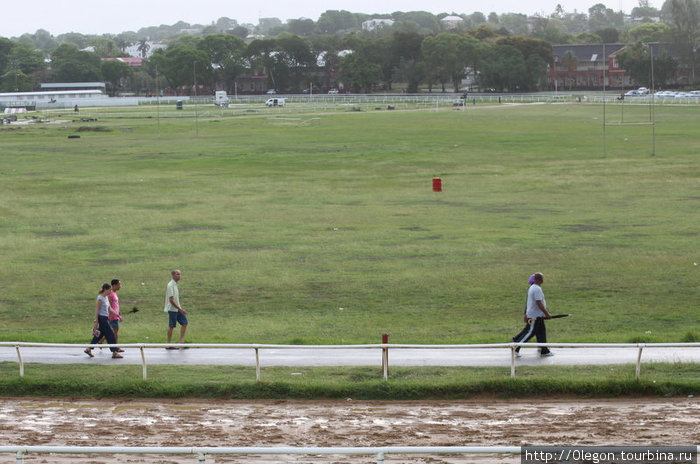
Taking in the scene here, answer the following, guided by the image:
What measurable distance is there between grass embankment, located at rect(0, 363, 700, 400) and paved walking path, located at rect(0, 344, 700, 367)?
475mm

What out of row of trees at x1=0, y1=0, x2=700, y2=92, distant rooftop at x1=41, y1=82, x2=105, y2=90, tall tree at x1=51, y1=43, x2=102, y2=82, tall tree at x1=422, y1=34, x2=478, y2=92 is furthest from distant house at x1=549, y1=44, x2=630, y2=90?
tall tree at x1=51, y1=43, x2=102, y2=82

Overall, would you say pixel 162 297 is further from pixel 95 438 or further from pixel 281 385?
pixel 95 438

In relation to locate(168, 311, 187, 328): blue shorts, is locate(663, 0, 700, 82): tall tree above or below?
above

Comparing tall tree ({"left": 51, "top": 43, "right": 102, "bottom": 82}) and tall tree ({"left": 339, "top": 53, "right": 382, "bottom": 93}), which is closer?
tall tree ({"left": 339, "top": 53, "right": 382, "bottom": 93})

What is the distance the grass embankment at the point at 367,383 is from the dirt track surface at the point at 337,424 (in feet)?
0.82

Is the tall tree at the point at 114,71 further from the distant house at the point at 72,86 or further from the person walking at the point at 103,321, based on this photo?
the person walking at the point at 103,321

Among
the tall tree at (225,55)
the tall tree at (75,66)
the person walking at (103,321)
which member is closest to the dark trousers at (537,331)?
the person walking at (103,321)

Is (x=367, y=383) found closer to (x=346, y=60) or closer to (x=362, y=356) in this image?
(x=362, y=356)

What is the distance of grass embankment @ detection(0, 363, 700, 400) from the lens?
14430mm

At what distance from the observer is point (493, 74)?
141250 mm

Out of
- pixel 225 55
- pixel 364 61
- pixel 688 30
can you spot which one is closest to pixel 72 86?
pixel 225 55

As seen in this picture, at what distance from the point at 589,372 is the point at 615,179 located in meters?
33.8

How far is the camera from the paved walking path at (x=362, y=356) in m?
16.0

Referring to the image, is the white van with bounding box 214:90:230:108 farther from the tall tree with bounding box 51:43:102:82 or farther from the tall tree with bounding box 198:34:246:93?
the tall tree with bounding box 51:43:102:82
